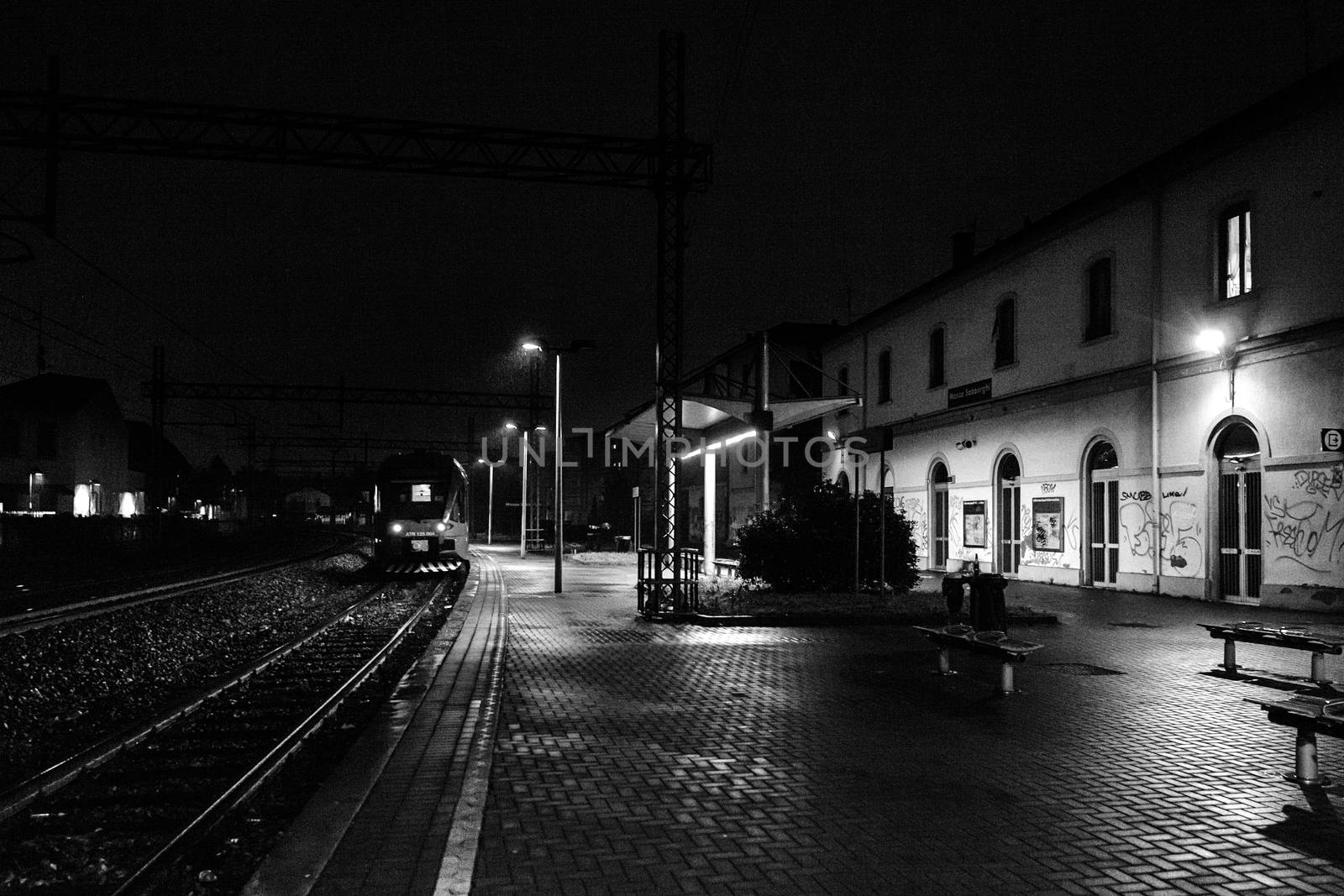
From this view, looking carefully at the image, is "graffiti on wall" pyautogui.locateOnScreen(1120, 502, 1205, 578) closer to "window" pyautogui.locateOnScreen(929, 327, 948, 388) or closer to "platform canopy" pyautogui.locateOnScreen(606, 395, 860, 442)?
"platform canopy" pyautogui.locateOnScreen(606, 395, 860, 442)

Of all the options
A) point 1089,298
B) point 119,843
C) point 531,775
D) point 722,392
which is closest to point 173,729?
point 119,843

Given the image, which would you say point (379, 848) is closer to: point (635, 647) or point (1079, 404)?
point (635, 647)

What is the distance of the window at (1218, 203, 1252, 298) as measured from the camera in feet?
58.9

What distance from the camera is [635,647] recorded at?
40.5 feet

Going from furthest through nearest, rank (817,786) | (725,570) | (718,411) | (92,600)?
(725,570)
(718,411)
(92,600)
(817,786)

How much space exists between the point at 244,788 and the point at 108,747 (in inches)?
59.3

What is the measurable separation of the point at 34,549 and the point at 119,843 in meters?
33.2

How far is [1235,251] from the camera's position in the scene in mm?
18266

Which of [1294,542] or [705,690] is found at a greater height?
[1294,542]

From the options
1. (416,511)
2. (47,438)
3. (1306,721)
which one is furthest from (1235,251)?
(47,438)

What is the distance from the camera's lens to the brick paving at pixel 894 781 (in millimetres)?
4527

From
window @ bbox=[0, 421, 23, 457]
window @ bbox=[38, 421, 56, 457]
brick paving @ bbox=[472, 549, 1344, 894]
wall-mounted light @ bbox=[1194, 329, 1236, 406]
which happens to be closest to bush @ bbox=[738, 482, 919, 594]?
wall-mounted light @ bbox=[1194, 329, 1236, 406]

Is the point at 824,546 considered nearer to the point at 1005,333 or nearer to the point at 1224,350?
the point at 1224,350

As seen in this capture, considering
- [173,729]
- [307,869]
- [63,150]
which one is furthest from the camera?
[63,150]
